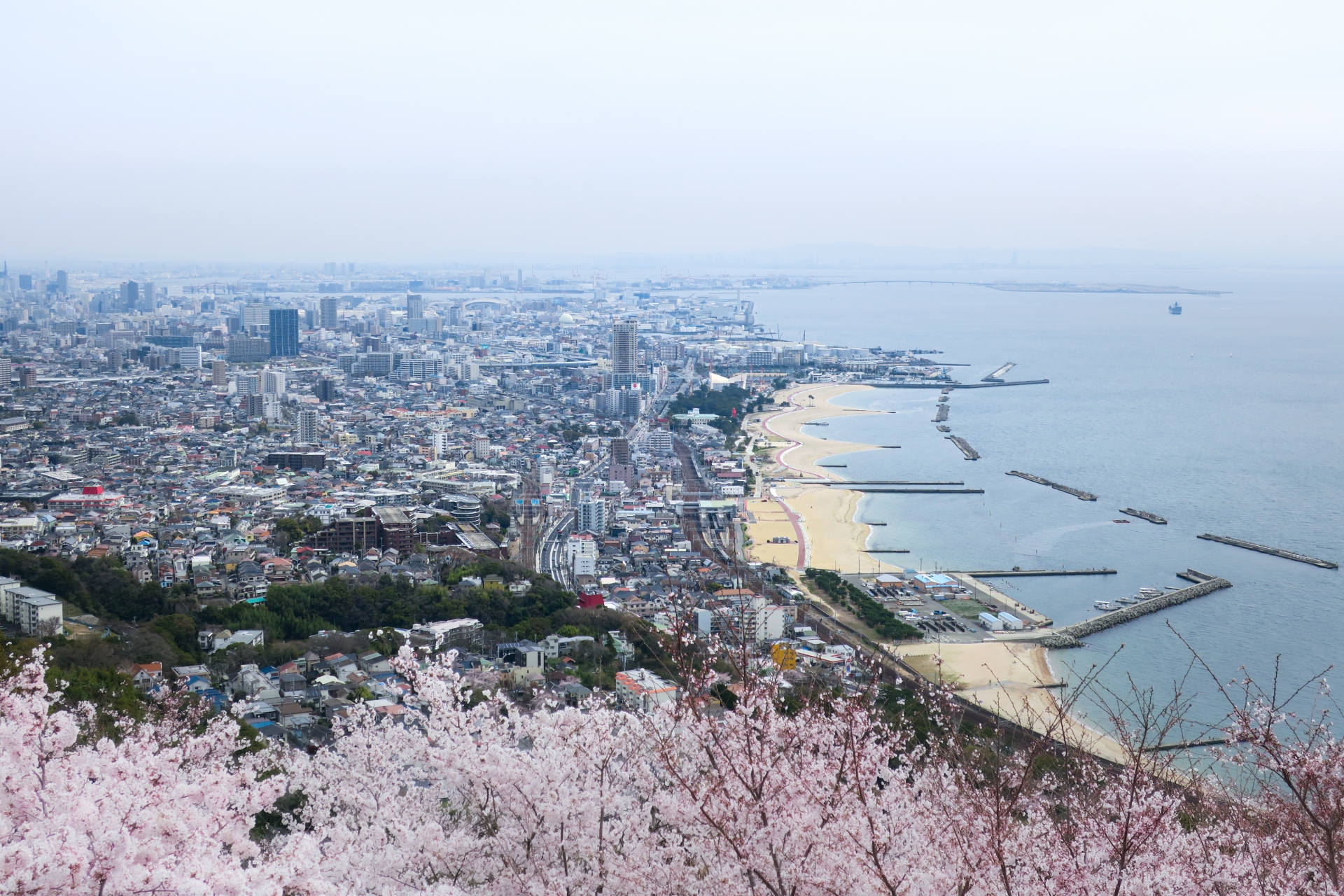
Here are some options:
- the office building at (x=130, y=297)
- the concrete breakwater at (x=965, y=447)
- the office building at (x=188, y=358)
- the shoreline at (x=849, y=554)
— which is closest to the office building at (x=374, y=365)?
the office building at (x=188, y=358)

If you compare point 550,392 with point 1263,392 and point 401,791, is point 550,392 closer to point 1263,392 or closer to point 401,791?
point 1263,392

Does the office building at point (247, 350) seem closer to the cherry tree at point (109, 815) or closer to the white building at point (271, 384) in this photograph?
the white building at point (271, 384)

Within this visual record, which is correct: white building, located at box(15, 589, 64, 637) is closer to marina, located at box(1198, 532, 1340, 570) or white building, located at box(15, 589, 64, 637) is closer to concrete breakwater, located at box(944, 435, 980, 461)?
marina, located at box(1198, 532, 1340, 570)

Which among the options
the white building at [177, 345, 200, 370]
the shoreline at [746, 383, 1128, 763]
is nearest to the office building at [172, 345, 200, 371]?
the white building at [177, 345, 200, 370]

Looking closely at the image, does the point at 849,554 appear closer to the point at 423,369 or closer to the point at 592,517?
the point at 592,517

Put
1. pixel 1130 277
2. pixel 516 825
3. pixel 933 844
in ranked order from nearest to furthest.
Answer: pixel 933 844
pixel 516 825
pixel 1130 277

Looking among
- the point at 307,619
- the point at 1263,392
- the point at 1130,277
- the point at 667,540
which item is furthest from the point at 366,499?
the point at 1130,277
